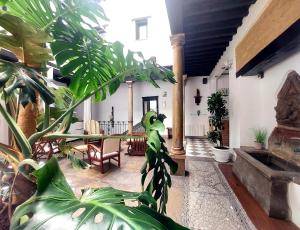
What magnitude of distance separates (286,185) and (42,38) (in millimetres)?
2524

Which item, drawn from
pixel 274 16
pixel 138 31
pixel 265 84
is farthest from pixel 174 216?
pixel 138 31

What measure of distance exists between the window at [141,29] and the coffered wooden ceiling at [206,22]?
315cm

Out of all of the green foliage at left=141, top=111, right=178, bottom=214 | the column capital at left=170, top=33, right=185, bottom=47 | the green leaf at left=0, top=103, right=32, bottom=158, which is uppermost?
the column capital at left=170, top=33, right=185, bottom=47

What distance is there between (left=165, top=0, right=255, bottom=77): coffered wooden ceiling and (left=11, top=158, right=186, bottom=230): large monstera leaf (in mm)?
2531

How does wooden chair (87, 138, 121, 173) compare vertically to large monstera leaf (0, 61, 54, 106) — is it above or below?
below

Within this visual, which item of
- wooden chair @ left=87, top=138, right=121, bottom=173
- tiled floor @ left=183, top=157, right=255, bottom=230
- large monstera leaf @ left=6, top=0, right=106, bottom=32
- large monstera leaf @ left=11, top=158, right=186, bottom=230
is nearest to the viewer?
large monstera leaf @ left=11, top=158, right=186, bottom=230

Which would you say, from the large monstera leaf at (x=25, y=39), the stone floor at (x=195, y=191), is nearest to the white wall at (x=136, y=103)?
the stone floor at (x=195, y=191)

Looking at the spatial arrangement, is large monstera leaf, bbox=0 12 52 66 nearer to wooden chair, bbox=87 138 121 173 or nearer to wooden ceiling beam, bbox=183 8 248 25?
wooden chair, bbox=87 138 121 173

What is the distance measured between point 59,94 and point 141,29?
7.51m

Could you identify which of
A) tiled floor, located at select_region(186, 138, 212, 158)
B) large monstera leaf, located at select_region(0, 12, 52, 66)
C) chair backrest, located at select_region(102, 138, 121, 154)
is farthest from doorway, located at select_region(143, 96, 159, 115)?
large monstera leaf, located at select_region(0, 12, 52, 66)

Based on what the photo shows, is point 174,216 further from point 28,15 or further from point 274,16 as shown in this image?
point 274,16

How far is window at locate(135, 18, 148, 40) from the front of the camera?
7.41 m

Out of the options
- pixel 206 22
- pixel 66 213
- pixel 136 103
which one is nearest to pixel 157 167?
pixel 66 213

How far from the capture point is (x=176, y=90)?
10.7 ft
